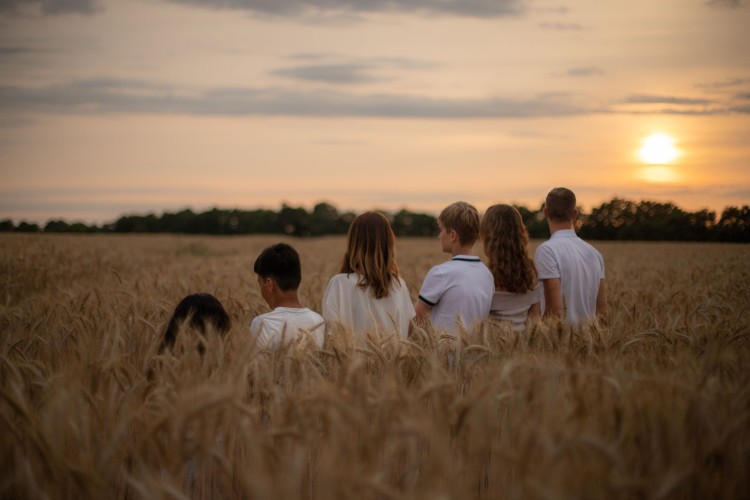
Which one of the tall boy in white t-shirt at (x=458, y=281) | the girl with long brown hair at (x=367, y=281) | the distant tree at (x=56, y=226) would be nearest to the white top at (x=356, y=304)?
the girl with long brown hair at (x=367, y=281)

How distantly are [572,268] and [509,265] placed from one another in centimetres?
62

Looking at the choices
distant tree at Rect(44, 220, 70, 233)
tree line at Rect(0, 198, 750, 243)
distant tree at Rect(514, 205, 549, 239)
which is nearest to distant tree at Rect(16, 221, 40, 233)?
tree line at Rect(0, 198, 750, 243)

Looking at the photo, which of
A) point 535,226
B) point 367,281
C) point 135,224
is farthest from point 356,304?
point 135,224

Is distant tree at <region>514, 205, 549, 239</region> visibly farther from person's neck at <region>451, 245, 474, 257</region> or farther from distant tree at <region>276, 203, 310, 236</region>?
person's neck at <region>451, 245, 474, 257</region>

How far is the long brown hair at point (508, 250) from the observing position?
5133 mm

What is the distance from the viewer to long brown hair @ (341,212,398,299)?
4.82 meters

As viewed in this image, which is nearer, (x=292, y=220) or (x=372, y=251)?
(x=372, y=251)

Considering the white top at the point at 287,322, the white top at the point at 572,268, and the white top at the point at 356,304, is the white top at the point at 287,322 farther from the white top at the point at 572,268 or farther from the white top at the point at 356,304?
the white top at the point at 572,268

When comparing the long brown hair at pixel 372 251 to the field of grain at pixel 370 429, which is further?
the long brown hair at pixel 372 251

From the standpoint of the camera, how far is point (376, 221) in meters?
4.85

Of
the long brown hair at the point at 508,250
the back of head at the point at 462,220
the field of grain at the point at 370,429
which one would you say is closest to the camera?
the field of grain at the point at 370,429

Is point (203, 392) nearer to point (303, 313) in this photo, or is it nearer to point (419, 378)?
point (419, 378)

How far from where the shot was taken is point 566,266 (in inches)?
211

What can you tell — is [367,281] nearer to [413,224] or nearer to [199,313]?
[199,313]
